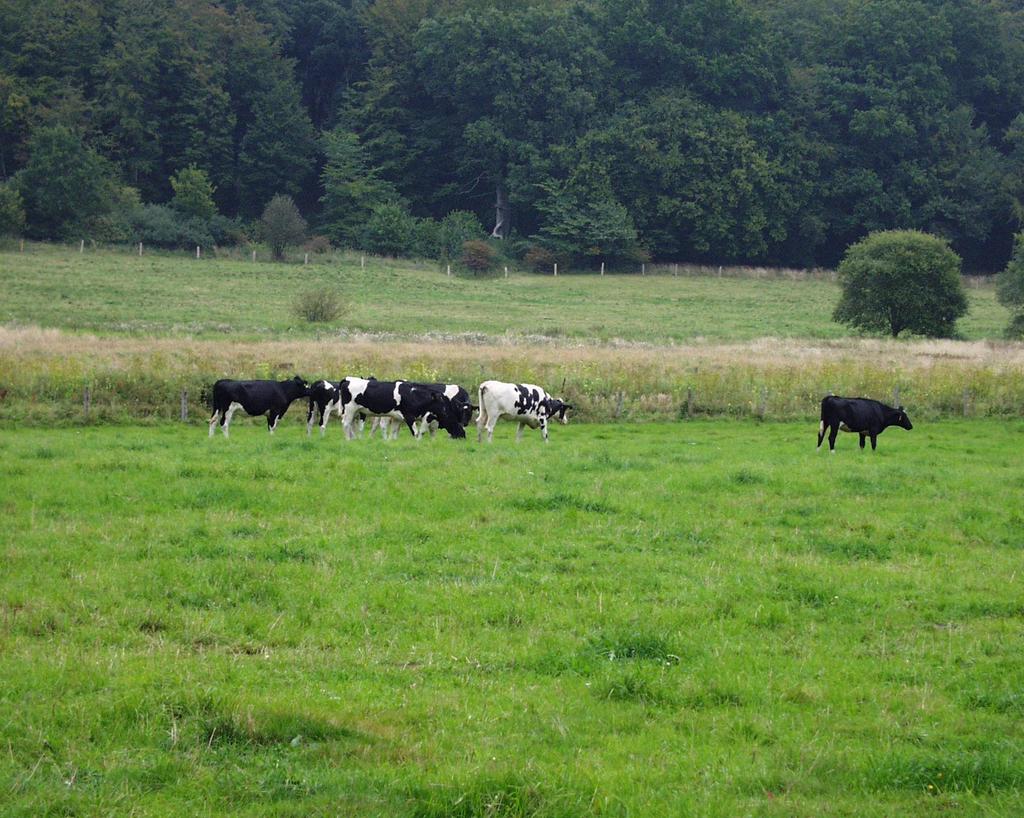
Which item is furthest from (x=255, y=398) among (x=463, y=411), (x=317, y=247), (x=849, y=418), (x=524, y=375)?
(x=317, y=247)

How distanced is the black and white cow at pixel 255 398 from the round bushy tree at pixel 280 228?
172 ft

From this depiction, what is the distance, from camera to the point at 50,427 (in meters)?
26.2

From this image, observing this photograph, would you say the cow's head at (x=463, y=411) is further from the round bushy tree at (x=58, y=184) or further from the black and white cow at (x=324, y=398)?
the round bushy tree at (x=58, y=184)

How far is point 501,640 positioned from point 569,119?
8528 centimetres

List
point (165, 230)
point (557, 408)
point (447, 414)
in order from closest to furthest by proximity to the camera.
Result: point (447, 414) → point (557, 408) → point (165, 230)

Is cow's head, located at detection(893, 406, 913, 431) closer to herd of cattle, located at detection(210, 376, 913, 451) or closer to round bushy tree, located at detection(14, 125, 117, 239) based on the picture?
herd of cattle, located at detection(210, 376, 913, 451)

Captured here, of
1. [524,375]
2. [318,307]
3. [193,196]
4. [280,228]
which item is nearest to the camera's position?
[524,375]

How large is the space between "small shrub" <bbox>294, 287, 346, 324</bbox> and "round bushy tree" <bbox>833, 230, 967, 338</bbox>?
23.6 m

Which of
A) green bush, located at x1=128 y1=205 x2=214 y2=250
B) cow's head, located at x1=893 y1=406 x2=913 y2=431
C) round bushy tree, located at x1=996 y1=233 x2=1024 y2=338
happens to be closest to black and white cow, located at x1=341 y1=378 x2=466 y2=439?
cow's head, located at x1=893 y1=406 x2=913 y2=431

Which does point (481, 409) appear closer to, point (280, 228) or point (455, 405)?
point (455, 405)

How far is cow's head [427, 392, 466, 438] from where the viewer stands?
25781mm

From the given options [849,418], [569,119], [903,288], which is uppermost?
[569,119]

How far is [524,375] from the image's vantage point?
106 ft

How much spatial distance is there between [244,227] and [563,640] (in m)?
77.7
